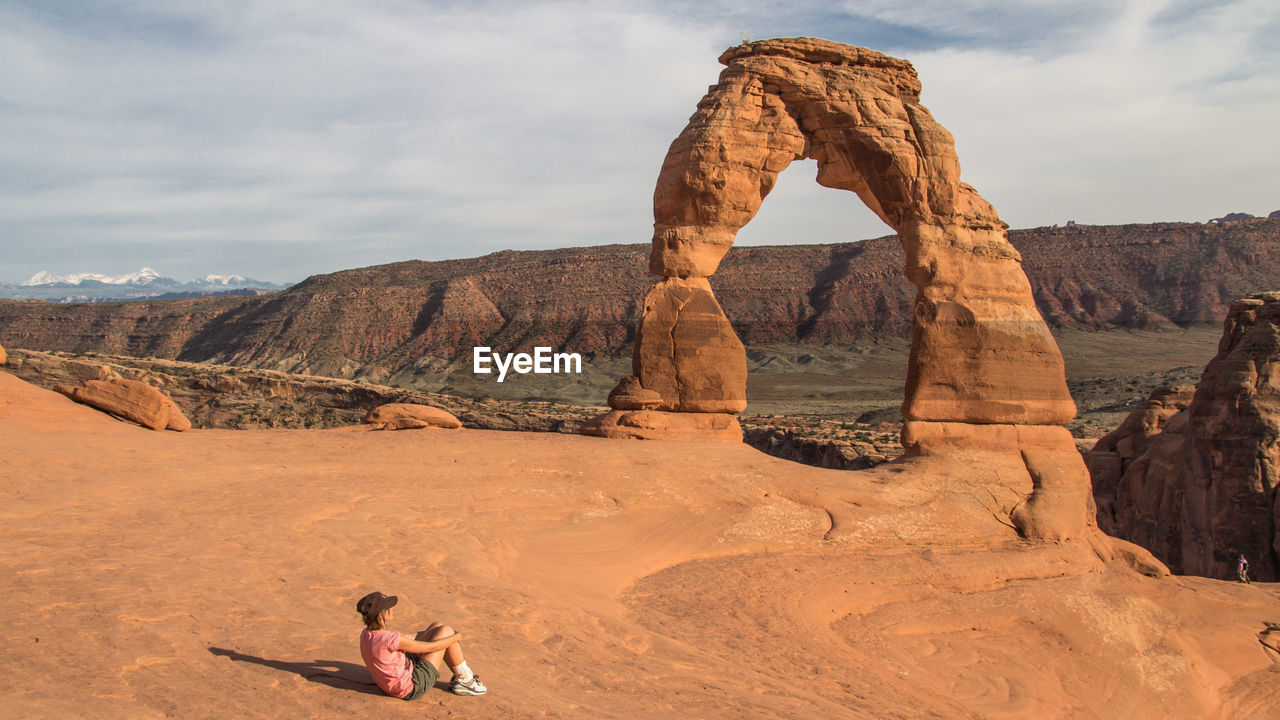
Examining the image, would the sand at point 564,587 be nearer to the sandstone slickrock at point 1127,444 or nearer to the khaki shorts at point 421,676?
the khaki shorts at point 421,676

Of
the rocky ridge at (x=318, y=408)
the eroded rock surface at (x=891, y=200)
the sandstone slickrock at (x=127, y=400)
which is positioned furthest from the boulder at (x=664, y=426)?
the rocky ridge at (x=318, y=408)

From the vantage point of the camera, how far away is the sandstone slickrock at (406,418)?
1394cm

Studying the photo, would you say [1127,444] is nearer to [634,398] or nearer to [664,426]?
[664,426]

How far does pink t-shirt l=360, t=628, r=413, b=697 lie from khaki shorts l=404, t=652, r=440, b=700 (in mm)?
27

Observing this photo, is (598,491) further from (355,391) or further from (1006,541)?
(355,391)

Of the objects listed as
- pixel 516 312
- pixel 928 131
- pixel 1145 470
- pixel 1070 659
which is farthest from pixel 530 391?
pixel 1070 659

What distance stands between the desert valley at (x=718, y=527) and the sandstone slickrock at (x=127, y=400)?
42 millimetres

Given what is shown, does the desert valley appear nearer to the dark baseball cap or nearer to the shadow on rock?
the shadow on rock

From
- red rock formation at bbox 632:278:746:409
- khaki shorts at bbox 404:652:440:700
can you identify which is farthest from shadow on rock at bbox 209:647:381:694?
red rock formation at bbox 632:278:746:409

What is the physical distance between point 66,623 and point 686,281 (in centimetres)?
1019

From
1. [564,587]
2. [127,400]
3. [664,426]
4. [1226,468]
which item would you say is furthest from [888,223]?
[127,400]

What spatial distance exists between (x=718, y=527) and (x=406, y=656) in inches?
224

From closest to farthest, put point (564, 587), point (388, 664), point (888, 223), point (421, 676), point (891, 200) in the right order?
point (388, 664), point (421, 676), point (564, 587), point (891, 200), point (888, 223)

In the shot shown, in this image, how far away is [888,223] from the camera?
14672 millimetres
